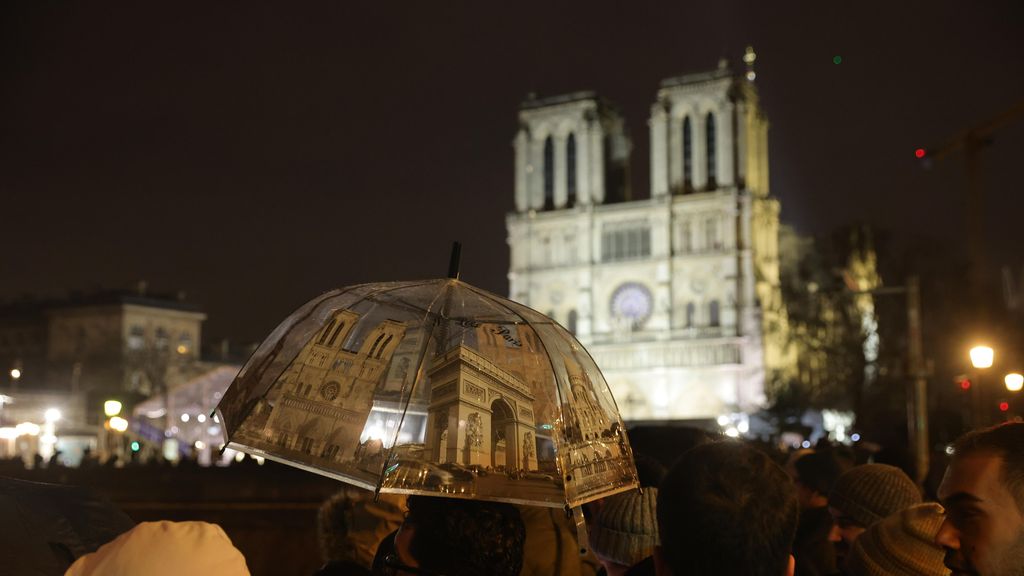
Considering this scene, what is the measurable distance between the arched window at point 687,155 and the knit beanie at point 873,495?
62263 mm

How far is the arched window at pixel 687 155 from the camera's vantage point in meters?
66.6

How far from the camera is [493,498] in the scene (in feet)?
11.5

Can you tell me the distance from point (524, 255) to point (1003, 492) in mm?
66031

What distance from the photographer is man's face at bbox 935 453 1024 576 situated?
9.33ft

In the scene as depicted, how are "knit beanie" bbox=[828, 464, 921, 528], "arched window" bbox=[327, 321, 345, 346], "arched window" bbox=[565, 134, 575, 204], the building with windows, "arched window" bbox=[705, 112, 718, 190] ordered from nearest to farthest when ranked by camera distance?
"arched window" bbox=[327, 321, 345, 346] < "knit beanie" bbox=[828, 464, 921, 528] < the building with windows < "arched window" bbox=[705, 112, 718, 190] < "arched window" bbox=[565, 134, 575, 204]

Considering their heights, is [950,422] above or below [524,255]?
below

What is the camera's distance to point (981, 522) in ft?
9.53

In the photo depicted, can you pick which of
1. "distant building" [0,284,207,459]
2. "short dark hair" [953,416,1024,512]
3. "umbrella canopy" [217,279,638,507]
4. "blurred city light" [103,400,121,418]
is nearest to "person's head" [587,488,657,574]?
"umbrella canopy" [217,279,638,507]

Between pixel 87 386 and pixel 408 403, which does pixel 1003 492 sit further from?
pixel 87 386

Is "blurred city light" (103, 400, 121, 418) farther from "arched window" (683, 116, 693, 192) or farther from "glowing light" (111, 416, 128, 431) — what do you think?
"arched window" (683, 116, 693, 192)

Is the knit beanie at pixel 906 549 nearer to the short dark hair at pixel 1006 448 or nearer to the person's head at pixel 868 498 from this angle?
the short dark hair at pixel 1006 448

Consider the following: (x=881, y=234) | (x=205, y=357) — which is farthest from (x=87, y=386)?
(x=881, y=234)

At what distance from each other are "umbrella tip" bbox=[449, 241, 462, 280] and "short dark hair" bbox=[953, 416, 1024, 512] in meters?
1.79

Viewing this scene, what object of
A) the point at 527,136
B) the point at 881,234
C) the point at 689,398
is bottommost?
the point at 689,398
